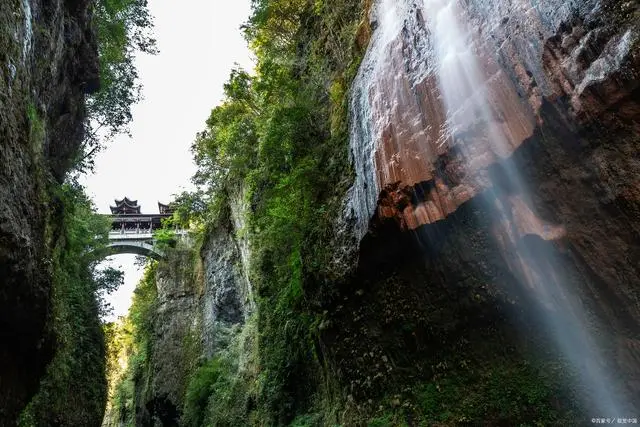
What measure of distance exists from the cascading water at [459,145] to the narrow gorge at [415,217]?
32 mm

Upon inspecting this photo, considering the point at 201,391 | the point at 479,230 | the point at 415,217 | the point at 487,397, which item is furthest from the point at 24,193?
the point at 201,391

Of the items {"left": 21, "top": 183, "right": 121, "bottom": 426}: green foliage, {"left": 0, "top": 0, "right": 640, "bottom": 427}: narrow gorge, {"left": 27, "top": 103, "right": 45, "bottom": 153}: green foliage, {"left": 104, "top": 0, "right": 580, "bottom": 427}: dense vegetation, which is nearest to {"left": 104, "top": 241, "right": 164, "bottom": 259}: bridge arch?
{"left": 21, "top": 183, "right": 121, "bottom": 426}: green foliage

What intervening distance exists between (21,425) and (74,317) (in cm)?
692

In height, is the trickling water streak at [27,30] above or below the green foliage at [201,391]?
above

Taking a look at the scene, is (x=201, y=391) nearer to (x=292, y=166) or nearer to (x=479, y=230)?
(x=292, y=166)

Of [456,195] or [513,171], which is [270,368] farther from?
[513,171]

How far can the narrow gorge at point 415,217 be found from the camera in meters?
4.80

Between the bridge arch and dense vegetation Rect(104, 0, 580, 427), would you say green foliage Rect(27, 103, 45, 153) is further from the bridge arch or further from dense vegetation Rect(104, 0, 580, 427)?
the bridge arch

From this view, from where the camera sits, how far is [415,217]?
251 inches

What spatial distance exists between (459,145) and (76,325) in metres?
14.4

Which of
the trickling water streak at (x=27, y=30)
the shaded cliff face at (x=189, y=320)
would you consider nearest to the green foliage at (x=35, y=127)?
the trickling water streak at (x=27, y=30)

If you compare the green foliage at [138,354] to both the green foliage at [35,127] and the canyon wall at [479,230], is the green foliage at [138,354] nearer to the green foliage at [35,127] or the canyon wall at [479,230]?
the canyon wall at [479,230]

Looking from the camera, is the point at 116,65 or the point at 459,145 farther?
the point at 116,65

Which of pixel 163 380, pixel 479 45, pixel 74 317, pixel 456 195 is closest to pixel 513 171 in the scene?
pixel 456 195
